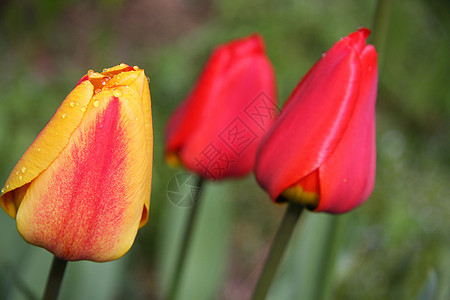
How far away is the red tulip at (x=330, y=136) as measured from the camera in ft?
1.49

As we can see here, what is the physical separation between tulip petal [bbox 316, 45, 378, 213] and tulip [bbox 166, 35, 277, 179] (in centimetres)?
25

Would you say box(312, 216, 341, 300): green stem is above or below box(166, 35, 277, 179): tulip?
below

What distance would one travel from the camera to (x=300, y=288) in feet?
2.59

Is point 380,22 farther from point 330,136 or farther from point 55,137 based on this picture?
point 55,137

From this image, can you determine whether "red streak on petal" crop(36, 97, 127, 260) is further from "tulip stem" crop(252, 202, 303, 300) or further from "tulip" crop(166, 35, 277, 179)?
"tulip" crop(166, 35, 277, 179)

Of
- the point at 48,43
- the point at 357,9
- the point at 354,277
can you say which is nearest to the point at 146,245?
the point at 354,277

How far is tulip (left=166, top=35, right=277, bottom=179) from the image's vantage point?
722mm

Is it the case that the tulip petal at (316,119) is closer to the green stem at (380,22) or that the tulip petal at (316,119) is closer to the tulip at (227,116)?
the green stem at (380,22)

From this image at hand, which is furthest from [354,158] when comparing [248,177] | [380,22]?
[248,177]

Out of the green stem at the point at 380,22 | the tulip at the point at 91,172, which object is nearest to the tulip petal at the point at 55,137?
the tulip at the point at 91,172

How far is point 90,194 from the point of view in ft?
1.23

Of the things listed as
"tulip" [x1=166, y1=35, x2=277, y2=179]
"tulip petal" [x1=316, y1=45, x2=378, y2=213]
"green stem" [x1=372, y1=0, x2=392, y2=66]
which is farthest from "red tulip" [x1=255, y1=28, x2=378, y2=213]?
"tulip" [x1=166, y1=35, x2=277, y2=179]

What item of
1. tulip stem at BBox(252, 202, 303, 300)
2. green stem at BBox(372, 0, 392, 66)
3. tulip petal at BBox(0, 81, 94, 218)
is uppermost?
green stem at BBox(372, 0, 392, 66)

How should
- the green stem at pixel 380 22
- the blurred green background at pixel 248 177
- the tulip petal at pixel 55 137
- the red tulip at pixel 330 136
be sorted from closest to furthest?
the tulip petal at pixel 55 137
the red tulip at pixel 330 136
the green stem at pixel 380 22
the blurred green background at pixel 248 177
